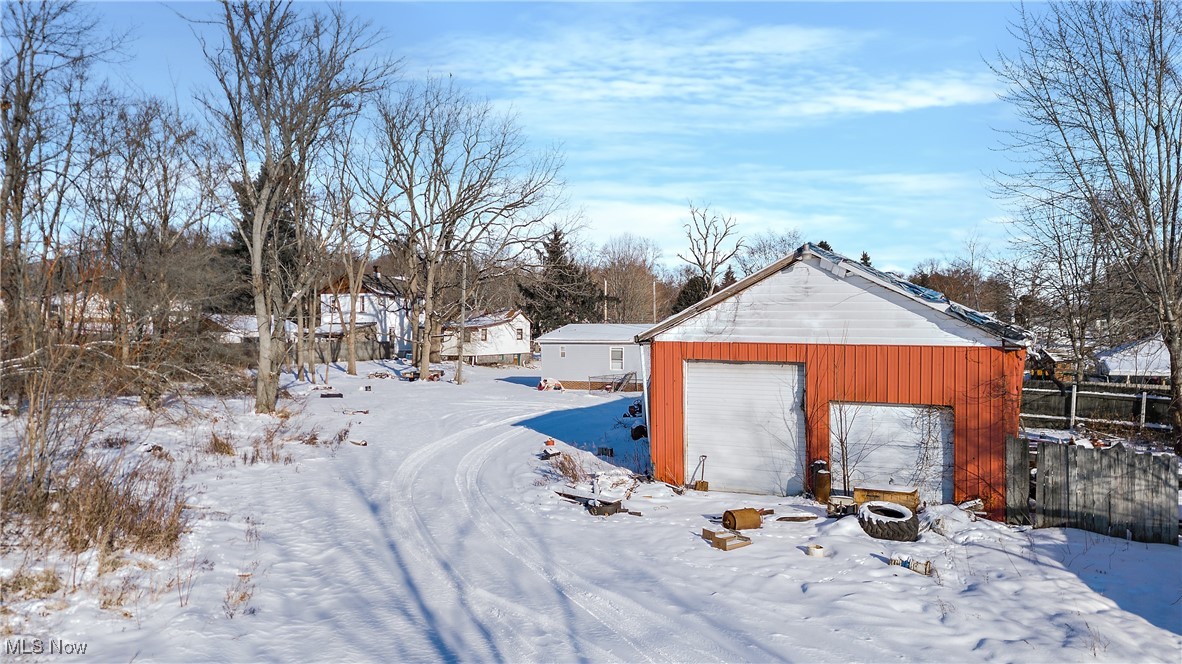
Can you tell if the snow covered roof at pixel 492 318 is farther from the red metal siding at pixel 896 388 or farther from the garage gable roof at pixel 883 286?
the garage gable roof at pixel 883 286

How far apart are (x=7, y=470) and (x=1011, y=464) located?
14.8 meters

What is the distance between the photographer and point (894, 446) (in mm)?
13469

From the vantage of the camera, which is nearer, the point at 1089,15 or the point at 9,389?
the point at 9,389

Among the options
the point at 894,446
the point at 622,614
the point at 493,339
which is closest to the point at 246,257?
the point at 493,339

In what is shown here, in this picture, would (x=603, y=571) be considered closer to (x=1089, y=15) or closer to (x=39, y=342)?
(x=39, y=342)

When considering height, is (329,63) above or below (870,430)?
above

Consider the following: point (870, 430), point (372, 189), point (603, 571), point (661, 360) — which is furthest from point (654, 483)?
point (372, 189)

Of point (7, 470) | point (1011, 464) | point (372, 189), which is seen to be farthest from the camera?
point (372, 189)

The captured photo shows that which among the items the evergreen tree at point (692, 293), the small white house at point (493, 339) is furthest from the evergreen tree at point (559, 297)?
the evergreen tree at point (692, 293)

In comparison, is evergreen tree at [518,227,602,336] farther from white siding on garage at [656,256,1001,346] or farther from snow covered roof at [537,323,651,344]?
white siding on garage at [656,256,1001,346]

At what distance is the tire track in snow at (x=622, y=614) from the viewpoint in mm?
7062

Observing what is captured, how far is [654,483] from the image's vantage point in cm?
1508

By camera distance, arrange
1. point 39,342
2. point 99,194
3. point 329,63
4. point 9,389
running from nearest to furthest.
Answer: point 39,342, point 9,389, point 329,63, point 99,194

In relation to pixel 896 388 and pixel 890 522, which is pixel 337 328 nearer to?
pixel 896 388
